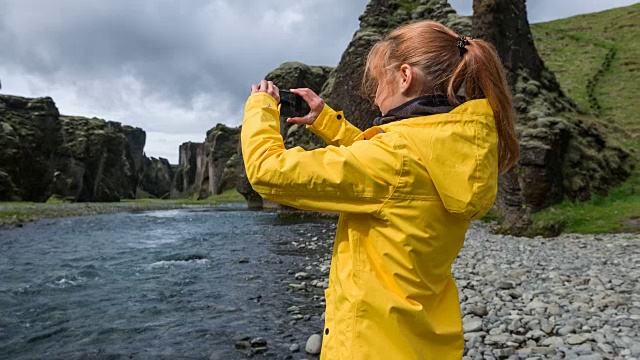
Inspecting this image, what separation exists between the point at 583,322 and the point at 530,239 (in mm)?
8451

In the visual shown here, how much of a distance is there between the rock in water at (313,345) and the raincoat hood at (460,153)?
510 centimetres

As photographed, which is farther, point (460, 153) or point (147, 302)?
point (147, 302)

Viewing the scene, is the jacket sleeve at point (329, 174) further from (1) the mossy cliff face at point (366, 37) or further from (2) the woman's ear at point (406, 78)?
(1) the mossy cliff face at point (366, 37)

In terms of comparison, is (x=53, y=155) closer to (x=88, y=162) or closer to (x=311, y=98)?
(x=88, y=162)

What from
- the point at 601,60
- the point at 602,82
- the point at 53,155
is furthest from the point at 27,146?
the point at 601,60

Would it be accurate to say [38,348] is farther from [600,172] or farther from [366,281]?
[600,172]

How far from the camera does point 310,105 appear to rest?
262cm

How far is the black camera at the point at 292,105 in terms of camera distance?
2.44 m

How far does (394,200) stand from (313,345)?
17.1 feet

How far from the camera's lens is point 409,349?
6.13ft

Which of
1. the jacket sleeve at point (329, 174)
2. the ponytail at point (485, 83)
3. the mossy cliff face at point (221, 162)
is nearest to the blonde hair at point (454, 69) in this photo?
the ponytail at point (485, 83)

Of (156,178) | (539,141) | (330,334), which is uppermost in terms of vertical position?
(156,178)

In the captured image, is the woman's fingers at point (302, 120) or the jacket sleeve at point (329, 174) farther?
the woman's fingers at point (302, 120)

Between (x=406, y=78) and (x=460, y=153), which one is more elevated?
(x=406, y=78)
